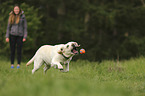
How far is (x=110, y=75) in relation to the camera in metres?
7.49

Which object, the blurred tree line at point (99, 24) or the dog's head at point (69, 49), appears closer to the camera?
the dog's head at point (69, 49)

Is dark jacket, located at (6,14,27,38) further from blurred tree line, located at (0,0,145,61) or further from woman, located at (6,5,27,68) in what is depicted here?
blurred tree line, located at (0,0,145,61)

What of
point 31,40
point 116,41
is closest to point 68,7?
point 116,41

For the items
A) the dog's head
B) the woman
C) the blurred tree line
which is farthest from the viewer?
the blurred tree line

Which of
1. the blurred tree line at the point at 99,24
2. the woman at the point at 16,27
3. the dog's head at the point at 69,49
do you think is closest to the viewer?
the dog's head at the point at 69,49

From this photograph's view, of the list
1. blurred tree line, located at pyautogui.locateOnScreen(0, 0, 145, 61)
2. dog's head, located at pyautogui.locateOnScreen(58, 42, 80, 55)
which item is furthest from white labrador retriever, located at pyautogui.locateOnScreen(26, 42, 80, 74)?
blurred tree line, located at pyautogui.locateOnScreen(0, 0, 145, 61)

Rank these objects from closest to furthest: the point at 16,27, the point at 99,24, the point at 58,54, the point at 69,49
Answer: the point at 69,49, the point at 58,54, the point at 16,27, the point at 99,24

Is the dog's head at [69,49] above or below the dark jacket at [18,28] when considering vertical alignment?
below

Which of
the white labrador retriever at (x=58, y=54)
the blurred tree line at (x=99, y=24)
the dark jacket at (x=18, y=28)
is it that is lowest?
the white labrador retriever at (x=58, y=54)

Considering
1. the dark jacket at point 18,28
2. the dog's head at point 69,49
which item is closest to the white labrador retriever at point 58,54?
the dog's head at point 69,49

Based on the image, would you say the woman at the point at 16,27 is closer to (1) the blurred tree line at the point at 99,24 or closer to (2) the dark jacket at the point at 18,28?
(2) the dark jacket at the point at 18,28

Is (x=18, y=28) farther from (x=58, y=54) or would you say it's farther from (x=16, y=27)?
(x=58, y=54)

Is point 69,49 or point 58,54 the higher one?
point 69,49

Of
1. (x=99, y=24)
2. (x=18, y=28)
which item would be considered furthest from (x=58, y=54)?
(x=99, y=24)
